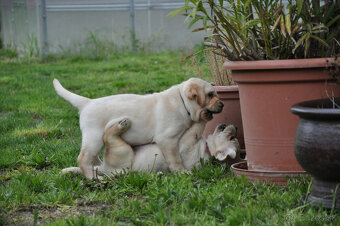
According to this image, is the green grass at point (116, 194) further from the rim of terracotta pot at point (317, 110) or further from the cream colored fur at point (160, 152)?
the rim of terracotta pot at point (317, 110)

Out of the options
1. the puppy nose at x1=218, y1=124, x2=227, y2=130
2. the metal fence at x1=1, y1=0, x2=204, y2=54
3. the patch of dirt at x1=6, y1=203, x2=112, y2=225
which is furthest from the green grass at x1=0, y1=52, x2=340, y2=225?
the metal fence at x1=1, y1=0, x2=204, y2=54

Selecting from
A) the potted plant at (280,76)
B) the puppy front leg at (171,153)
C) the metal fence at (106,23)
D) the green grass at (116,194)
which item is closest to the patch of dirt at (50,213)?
the green grass at (116,194)

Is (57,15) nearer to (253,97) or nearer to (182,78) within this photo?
(182,78)

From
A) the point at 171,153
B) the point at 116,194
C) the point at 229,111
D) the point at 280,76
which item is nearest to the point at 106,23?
the point at 229,111

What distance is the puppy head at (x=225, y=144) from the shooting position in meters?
4.03

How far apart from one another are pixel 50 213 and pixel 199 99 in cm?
144

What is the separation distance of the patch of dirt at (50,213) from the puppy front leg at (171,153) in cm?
85

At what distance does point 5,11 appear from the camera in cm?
1666

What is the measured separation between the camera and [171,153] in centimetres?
399

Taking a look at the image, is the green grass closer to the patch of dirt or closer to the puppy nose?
the patch of dirt

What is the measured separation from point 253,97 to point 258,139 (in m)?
0.28

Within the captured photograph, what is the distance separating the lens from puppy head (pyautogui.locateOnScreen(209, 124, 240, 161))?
403cm

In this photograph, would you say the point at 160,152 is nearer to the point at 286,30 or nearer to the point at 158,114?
the point at 158,114

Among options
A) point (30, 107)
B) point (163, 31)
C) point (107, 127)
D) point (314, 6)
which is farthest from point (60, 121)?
point (163, 31)
